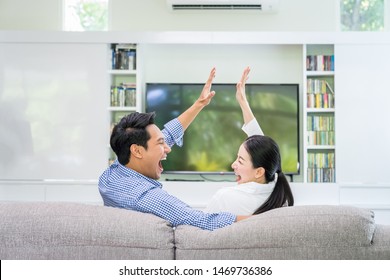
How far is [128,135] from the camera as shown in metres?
1.92

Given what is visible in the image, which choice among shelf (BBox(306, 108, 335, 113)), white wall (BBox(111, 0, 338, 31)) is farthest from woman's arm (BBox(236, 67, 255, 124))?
white wall (BBox(111, 0, 338, 31))

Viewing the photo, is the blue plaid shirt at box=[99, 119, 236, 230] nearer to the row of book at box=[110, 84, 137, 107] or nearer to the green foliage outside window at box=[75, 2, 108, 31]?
the row of book at box=[110, 84, 137, 107]

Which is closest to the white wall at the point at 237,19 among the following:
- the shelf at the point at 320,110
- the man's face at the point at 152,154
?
the shelf at the point at 320,110

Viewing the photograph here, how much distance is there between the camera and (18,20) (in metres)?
6.39

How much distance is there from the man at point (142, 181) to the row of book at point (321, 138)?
3.86 meters

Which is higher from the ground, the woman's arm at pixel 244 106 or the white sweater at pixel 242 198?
the woman's arm at pixel 244 106

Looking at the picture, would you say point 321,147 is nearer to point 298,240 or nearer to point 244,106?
point 244,106

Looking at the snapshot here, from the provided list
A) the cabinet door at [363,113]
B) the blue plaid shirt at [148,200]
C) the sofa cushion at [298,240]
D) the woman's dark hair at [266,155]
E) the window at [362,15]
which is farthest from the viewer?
the window at [362,15]

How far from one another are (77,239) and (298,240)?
487 millimetres

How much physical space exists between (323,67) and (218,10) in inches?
51.1

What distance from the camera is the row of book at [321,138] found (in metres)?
5.75

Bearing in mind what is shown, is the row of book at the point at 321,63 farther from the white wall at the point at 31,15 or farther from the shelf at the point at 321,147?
the white wall at the point at 31,15

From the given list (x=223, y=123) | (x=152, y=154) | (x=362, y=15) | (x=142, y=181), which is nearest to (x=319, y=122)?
(x=223, y=123)

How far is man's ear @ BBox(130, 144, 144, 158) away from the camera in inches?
75.1
